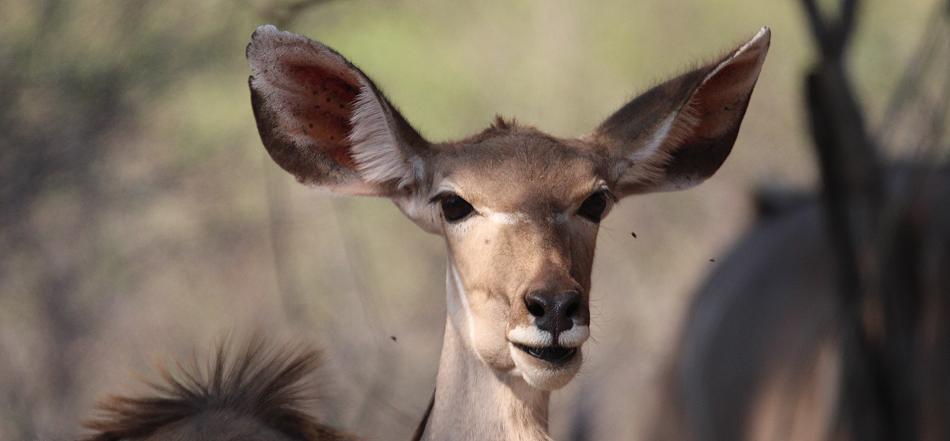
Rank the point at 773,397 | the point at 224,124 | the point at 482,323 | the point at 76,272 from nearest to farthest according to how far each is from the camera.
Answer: the point at 482,323 < the point at 773,397 < the point at 76,272 < the point at 224,124

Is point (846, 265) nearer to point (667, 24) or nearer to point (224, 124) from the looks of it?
point (224, 124)

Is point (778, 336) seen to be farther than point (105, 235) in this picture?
No

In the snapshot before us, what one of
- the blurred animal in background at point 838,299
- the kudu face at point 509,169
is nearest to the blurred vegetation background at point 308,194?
the blurred animal in background at point 838,299

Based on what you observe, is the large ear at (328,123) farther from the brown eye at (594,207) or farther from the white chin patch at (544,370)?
the white chin patch at (544,370)

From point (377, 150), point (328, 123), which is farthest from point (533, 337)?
point (328, 123)

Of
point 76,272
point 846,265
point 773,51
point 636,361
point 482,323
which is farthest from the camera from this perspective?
point 773,51

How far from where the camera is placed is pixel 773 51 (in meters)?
12.2

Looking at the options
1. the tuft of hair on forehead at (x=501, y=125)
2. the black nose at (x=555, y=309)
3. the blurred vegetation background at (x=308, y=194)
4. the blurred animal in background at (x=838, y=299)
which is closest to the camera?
the black nose at (x=555, y=309)

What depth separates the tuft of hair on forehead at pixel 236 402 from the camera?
12.4 ft

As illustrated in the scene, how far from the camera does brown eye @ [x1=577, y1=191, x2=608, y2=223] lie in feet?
12.3

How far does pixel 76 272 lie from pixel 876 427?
482 cm

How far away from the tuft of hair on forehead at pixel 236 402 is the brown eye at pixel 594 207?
31.3 inches

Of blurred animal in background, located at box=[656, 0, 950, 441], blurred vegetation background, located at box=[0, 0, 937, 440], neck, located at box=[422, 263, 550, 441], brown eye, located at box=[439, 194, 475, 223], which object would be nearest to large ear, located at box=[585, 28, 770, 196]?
brown eye, located at box=[439, 194, 475, 223]

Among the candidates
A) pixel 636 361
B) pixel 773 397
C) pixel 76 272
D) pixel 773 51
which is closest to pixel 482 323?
pixel 773 397
